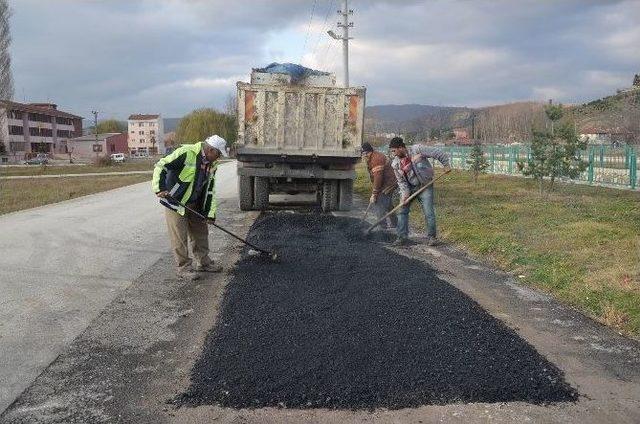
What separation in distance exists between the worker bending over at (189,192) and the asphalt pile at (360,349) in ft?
2.12

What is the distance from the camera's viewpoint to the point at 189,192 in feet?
19.5

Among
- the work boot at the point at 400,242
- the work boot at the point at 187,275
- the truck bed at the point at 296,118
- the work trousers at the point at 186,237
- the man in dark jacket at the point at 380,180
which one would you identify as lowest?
Result: the work boot at the point at 187,275

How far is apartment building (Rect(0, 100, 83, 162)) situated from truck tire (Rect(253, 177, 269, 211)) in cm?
5908

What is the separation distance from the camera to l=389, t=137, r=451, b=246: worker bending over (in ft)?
25.7

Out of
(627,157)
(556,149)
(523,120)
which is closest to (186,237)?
(556,149)

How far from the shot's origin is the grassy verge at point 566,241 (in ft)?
16.8

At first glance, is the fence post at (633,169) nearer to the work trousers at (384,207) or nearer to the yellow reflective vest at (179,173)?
the work trousers at (384,207)

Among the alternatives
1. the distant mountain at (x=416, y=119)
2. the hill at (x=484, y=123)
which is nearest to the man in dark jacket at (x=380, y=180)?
the hill at (x=484, y=123)

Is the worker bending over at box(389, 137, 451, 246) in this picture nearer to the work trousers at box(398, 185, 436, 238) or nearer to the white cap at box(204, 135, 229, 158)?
Result: the work trousers at box(398, 185, 436, 238)

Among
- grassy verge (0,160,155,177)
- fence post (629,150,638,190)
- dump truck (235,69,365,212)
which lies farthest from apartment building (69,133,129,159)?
dump truck (235,69,365,212)

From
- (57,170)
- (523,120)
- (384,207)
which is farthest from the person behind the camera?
(523,120)

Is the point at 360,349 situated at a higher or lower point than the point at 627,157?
lower

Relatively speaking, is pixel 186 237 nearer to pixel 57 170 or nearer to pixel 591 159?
pixel 591 159

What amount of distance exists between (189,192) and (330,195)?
5.19 meters
